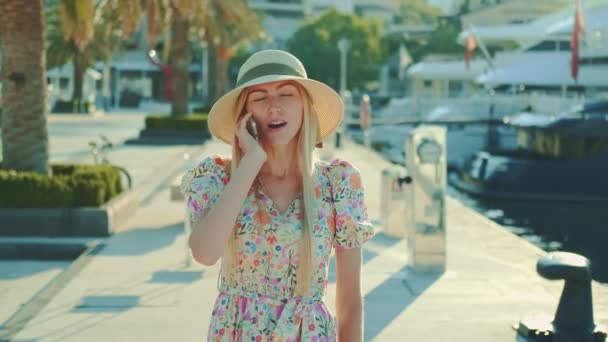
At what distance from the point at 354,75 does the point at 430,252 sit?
261 feet

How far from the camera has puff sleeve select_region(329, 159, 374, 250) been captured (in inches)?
134

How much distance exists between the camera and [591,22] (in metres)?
35.9

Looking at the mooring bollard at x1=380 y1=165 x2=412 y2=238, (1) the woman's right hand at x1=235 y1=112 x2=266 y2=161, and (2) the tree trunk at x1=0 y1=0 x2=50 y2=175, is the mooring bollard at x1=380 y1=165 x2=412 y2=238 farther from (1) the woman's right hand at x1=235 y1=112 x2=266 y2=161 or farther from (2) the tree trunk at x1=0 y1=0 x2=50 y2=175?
(1) the woman's right hand at x1=235 y1=112 x2=266 y2=161

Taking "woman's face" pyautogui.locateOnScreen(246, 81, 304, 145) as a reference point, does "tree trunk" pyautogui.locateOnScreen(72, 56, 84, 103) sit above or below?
below

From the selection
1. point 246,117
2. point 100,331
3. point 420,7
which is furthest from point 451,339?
point 420,7

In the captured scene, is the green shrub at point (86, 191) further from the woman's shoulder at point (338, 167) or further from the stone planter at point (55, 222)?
the woman's shoulder at point (338, 167)

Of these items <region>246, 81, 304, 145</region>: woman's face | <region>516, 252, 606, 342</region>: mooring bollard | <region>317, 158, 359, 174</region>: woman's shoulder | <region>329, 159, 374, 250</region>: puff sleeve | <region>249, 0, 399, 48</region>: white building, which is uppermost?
<region>249, 0, 399, 48</region>: white building

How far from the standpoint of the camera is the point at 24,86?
12.5m

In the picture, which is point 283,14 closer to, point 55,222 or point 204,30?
point 204,30

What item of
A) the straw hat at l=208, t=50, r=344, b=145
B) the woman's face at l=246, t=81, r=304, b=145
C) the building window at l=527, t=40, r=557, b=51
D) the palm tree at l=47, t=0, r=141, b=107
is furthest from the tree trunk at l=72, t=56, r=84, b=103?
the woman's face at l=246, t=81, r=304, b=145

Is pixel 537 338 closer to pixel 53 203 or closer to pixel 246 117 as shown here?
pixel 246 117

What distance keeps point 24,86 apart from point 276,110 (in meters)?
9.84

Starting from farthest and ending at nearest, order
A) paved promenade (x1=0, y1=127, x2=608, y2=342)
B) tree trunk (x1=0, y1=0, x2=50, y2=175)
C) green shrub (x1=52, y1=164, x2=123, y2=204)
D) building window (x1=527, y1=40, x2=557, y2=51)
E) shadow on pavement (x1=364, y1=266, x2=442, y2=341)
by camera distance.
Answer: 1. building window (x1=527, y1=40, x2=557, y2=51)
2. green shrub (x1=52, y1=164, x2=123, y2=204)
3. tree trunk (x1=0, y1=0, x2=50, y2=175)
4. shadow on pavement (x1=364, y1=266, x2=442, y2=341)
5. paved promenade (x1=0, y1=127, x2=608, y2=342)

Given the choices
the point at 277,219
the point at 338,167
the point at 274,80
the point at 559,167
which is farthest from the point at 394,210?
the point at 559,167
